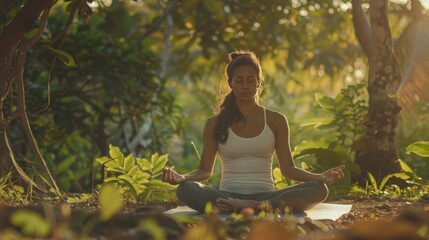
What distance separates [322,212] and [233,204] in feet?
2.09

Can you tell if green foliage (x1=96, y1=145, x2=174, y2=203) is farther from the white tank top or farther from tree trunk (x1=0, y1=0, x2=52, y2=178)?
tree trunk (x1=0, y1=0, x2=52, y2=178)

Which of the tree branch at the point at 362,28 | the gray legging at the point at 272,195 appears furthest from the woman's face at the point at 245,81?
the tree branch at the point at 362,28

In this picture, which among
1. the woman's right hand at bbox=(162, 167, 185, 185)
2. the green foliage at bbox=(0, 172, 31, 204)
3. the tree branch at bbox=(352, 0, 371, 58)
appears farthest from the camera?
the tree branch at bbox=(352, 0, 371, 58)

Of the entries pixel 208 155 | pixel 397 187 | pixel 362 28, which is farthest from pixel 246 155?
pixel 362 28

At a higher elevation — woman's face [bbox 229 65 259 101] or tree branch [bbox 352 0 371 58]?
tree branch [bbox 352 0 371 58]

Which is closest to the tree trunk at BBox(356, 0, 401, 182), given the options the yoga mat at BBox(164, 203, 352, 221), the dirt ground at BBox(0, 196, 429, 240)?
the dirt ground at BBox(0, 196, 429, 240)

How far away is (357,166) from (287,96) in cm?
1486

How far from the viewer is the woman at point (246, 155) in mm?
5441

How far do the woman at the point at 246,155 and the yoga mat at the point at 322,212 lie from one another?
70 millimetres

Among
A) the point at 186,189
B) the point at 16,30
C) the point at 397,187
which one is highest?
the point at 16,30

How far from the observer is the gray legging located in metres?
5.38

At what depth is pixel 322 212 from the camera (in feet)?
17.6

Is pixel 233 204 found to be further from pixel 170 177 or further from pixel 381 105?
pixel 381 105

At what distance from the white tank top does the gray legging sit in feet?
0.31
